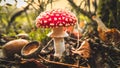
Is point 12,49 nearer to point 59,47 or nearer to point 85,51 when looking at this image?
point 59,47

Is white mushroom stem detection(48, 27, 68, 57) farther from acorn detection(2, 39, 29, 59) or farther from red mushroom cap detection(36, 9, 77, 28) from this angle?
acorn detection(2, 39, 29, 59)

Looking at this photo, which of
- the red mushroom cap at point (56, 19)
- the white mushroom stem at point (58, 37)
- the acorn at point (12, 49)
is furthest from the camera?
the acorn at point (12, 49)

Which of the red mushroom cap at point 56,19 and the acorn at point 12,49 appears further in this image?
the acorn at point 12,49

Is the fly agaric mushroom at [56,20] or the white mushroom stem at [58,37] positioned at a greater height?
the fly agaric mushroom at [56,20]

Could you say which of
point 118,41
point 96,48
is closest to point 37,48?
point 96,48

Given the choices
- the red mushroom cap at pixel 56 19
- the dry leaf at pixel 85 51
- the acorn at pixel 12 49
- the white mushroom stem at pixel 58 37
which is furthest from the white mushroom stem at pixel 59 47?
the acorn at pixel 12 49

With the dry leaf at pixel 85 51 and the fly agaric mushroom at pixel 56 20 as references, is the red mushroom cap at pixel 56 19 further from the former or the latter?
the dry leaf at pixel 85 51
